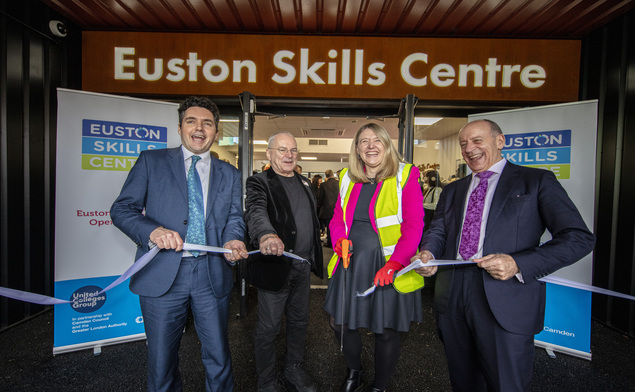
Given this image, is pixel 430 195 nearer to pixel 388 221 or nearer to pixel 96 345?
pixel 388 221

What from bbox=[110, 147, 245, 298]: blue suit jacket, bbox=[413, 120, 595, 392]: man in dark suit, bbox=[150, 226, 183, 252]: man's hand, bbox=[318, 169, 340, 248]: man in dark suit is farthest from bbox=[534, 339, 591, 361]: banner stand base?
bbox=[318, 169, 340, 248]: man in dark suit

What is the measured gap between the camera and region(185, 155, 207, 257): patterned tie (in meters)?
1.62

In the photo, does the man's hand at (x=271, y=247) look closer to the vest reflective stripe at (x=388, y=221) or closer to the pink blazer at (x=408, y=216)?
the pink blazer at (x=408, y=216)

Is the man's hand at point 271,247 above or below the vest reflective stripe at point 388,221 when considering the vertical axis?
below

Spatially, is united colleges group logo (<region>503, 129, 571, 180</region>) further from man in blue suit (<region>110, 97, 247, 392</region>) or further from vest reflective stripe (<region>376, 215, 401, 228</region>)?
man in blue suit (<region>110, 97, 247, 392</region>)

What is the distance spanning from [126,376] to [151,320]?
1.29 m

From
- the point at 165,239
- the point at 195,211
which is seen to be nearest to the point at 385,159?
the point at 195,211

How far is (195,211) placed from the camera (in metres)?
1.65

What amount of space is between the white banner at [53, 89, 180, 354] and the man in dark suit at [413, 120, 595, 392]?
2.80 meters

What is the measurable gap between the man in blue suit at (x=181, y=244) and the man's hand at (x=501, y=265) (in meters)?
1.21

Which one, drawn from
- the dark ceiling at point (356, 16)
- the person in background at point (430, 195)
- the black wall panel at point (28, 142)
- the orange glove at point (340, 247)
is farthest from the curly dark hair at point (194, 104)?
the person in background at point (430, 195)

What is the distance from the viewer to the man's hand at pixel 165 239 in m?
1.39

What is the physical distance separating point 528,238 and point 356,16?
10.5ft

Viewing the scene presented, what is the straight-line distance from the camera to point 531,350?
1359 millimetres
